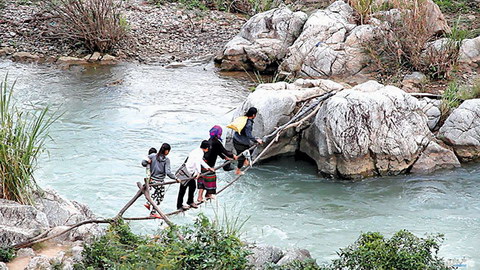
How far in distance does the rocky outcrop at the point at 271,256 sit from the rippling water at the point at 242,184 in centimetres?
79

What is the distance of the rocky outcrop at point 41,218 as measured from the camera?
15.4 ft

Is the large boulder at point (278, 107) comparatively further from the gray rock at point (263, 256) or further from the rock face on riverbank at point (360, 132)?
the gray rock at point (263, 256)

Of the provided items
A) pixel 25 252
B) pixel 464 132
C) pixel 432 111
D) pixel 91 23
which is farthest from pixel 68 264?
pixel 91 23

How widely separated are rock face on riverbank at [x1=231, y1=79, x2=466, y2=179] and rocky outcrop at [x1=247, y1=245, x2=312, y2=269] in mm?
2559

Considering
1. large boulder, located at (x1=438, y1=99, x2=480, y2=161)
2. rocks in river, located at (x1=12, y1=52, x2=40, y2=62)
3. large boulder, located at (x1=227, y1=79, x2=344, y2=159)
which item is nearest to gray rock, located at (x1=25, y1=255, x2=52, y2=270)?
large boulder, located at (x1=227, y1=79, x2=344, y2=159)

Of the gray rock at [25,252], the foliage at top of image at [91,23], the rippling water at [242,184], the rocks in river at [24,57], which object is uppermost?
the foliage at top of image at [91,23]

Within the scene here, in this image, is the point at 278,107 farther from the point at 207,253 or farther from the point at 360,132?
the point at 207,253

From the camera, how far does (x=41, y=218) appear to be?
501cm

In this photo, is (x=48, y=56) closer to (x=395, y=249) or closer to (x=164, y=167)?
(x=164, y=167)

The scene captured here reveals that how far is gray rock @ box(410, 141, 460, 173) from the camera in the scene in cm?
786

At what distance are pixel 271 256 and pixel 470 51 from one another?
6983 millimetres

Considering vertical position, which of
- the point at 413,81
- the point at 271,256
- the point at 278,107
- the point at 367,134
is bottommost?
the point at 271,256

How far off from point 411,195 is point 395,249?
292cm

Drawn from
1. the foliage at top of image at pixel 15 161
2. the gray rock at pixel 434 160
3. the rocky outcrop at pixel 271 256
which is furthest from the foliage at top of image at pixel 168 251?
the gray rock at pixel 434 160
